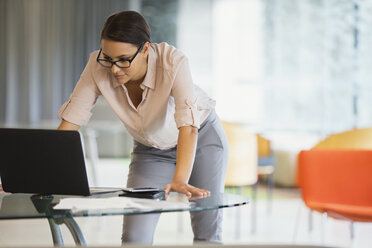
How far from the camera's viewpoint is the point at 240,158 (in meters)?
4.29

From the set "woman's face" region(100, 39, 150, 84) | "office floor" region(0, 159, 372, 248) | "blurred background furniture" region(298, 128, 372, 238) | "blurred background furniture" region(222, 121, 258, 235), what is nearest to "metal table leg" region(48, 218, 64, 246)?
"woman's face" region(100, 39, 150, 84)

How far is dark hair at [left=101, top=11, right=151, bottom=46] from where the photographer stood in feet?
5.98

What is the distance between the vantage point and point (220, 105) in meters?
8.03

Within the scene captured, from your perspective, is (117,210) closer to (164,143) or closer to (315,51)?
(164,143)

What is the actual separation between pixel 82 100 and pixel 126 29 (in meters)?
0.32

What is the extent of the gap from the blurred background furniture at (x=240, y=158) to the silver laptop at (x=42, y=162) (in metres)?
2.59

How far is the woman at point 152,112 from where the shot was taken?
73.2 inches

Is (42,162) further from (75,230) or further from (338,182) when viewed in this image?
(338,182)

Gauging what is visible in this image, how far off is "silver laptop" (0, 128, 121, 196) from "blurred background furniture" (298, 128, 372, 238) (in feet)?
5.91

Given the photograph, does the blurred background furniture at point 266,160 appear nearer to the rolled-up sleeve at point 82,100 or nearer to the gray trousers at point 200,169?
the gray trousers at point 200,169

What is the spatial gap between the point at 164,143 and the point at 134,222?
34cm

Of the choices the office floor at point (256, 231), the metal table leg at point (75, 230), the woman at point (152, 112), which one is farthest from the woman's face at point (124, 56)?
the office floor at point (256, 231)

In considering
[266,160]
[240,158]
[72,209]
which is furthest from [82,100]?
[266,160]

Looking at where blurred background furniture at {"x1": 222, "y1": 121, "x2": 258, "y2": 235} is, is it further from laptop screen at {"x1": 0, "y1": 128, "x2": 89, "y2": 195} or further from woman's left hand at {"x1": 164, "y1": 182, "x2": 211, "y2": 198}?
laptop screen at {"x1": 0, "y1": 128, "x2": 89, "y2": 195}
